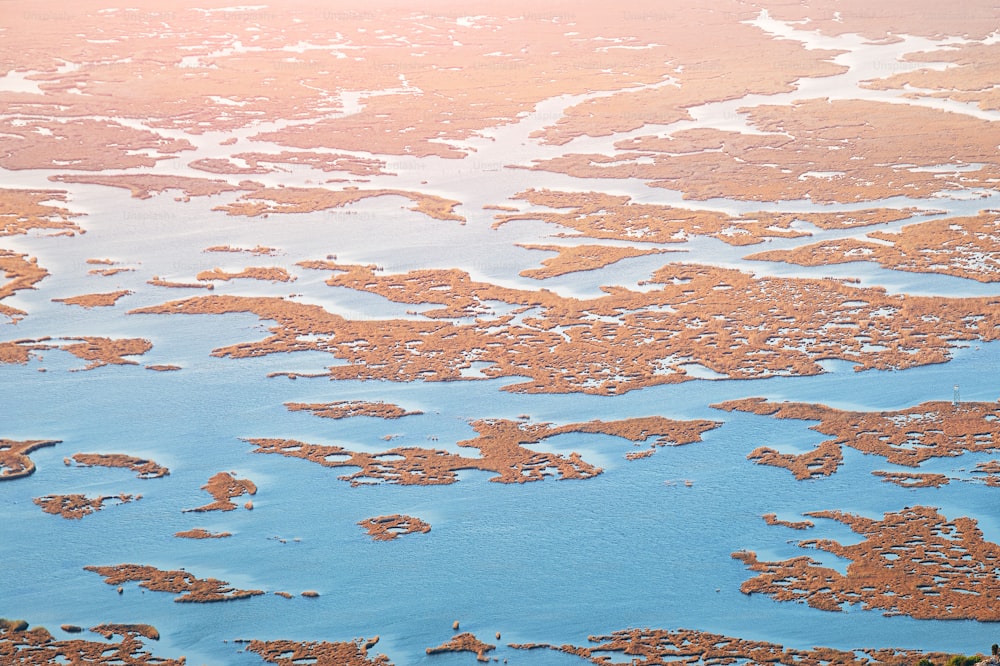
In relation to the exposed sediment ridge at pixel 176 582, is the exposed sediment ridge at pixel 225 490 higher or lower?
higher

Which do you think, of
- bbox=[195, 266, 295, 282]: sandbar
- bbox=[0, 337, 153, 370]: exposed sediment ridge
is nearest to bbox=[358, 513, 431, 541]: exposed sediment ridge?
bbox=[0, 337, 153, 370]: exposed sediment ridge

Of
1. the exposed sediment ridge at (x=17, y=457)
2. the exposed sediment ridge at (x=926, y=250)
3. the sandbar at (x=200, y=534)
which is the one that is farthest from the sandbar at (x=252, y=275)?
the sandbar at (x=200, y=534)

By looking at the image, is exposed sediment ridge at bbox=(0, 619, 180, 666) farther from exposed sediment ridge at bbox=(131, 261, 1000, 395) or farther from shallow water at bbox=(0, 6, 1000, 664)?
exposed sediment ridge at bbox=(131, 261, 1000, 395)

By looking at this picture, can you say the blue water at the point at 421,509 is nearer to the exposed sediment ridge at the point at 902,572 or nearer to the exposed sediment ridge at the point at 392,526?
the exposed sediment ridge at the point at 392,526

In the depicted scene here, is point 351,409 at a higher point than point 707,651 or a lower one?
higher

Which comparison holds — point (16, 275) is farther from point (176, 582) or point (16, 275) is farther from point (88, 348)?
point (176, 582)

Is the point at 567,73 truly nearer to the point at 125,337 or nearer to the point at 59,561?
the point at 125,337

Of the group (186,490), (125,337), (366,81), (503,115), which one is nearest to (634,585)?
(186,490)

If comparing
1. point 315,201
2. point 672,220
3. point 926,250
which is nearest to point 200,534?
point 672,220

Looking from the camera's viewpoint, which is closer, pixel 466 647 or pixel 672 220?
pixel 466 647
